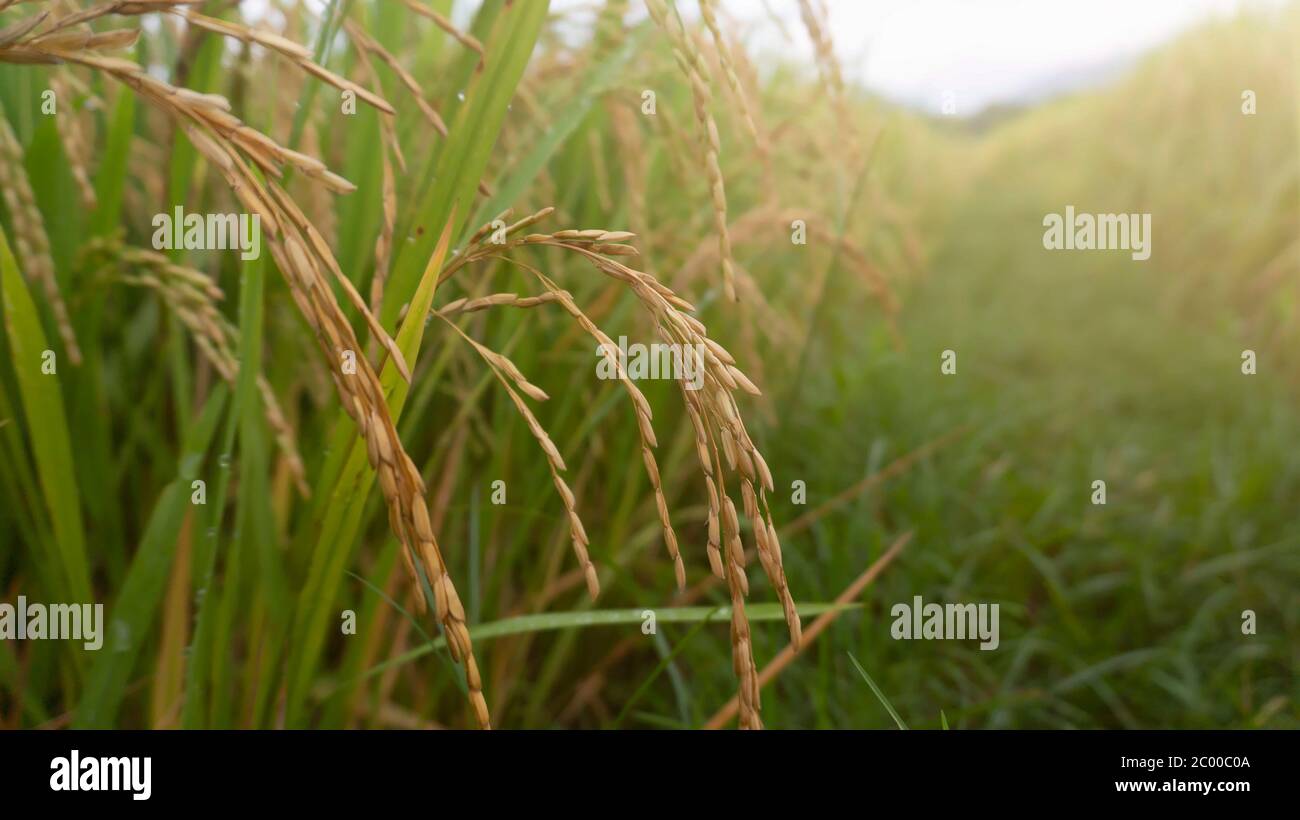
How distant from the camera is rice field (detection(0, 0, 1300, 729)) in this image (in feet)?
1.92

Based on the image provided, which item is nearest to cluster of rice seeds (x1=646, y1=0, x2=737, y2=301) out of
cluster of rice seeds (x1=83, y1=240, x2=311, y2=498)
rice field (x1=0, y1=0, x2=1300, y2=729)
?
rice field (x1=0, y1=0, x2=1300, y2=729)

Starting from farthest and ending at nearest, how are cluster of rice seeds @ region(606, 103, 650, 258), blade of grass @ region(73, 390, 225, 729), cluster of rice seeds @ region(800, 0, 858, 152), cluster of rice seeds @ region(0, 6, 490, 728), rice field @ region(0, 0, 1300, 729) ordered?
cluster of rice seeds @ region(606, 103, 650, 258)
blade of grass @ region(73, 390, 225, 729)
cluster of rice seeds @ region(800, 0, 858, 152)
rice field @ region(0, 0, 1300, 729)
cluster of rice seeds @ region(0, 6, 490, 728)

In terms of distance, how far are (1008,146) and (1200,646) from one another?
5.70 metres

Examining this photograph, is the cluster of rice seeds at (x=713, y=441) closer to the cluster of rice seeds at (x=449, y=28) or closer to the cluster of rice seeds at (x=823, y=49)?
the cluster of rice seeds at (x=449, y=28)

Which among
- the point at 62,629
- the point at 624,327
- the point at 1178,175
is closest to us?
the point at 62,629

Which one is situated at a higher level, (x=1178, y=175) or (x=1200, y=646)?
(x=1178, y=175)

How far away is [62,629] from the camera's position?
92 centimetres

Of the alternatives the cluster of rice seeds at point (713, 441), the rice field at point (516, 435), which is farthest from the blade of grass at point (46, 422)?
the cluster of rice seeds at point (713, 441)

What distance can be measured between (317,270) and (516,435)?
773 mm

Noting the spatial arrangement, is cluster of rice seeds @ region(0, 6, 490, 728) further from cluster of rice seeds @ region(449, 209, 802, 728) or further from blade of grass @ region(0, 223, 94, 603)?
blade of grass @ region(0, 223, 94, 603)

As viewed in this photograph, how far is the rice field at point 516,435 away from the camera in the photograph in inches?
23.1
